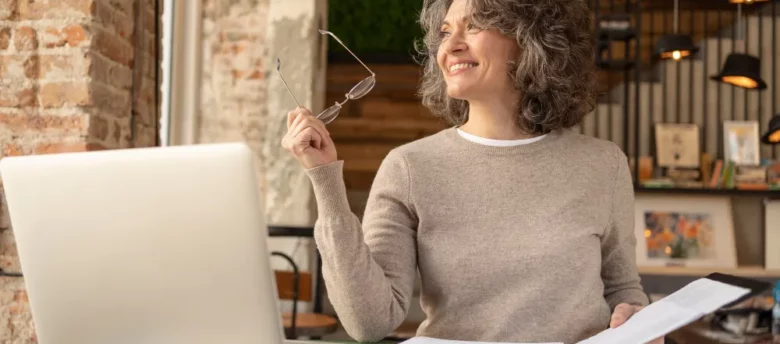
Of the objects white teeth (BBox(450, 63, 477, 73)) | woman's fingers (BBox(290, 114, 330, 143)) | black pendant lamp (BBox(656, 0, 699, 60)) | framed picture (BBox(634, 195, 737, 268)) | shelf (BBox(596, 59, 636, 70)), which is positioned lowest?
framed picture (BBox(634, 195, 737, 268))

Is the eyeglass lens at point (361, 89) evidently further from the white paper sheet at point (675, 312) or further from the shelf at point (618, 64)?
the shelf at point (618, 64)

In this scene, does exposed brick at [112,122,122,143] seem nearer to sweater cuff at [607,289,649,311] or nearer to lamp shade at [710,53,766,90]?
sweater cuff at [607,289,649,311]

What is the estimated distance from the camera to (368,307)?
4.74 feet

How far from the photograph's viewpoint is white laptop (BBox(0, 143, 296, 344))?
3.16ft

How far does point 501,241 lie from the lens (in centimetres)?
156

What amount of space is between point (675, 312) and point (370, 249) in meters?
0.59

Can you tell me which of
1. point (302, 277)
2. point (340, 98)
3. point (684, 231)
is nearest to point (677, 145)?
point (684, 231)

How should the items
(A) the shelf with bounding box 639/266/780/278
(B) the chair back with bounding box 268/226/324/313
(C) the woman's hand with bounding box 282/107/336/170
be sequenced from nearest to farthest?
(C) the woman's hand with bounding box 282/107/336/170, (B) the chair back with bounding box 268/226/324/313, (A) the shelf with bounding box 639/266/780/278

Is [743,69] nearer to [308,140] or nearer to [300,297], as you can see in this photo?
[300,297]

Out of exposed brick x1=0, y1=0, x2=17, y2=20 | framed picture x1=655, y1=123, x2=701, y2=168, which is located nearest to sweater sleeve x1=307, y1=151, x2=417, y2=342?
exposed brick x1=0, y1=0, x2=17, y2=20

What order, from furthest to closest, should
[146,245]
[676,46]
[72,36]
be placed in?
[676,46] < [72,36] < [146,245]

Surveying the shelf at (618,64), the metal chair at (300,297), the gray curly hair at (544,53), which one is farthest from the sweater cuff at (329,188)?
the shelf at (618,64)

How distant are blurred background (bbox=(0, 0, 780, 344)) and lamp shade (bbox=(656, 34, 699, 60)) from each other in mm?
13

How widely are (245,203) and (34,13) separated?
148 centimetres
